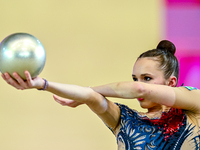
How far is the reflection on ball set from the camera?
964mm

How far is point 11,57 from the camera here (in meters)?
0.96

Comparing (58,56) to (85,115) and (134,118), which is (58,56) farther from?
(134,118)

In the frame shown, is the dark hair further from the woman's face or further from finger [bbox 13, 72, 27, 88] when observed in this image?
finger [bbox 13, 72, 27, 88]

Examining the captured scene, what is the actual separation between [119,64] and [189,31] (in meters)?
0.59

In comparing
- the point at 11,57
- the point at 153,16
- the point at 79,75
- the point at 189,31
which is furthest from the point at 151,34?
the point at 11,57

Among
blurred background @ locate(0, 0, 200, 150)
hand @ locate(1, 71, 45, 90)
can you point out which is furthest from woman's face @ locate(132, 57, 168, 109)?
blurred background @ locate(0, 0, 200, 150)

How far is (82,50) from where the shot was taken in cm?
231

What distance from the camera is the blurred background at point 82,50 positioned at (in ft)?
7.33

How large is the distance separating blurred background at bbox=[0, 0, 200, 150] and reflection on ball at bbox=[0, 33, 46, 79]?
126 centimetres

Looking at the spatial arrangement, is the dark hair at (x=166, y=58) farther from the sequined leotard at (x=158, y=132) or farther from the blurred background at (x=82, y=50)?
the blurred background at (x=82, y=50)

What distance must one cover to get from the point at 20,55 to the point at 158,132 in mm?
693

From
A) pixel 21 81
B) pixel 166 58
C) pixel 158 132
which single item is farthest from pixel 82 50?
pixel 21 81

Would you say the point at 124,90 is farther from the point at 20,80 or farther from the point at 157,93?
the point at 20,80

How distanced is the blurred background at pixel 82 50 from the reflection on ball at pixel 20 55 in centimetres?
126
